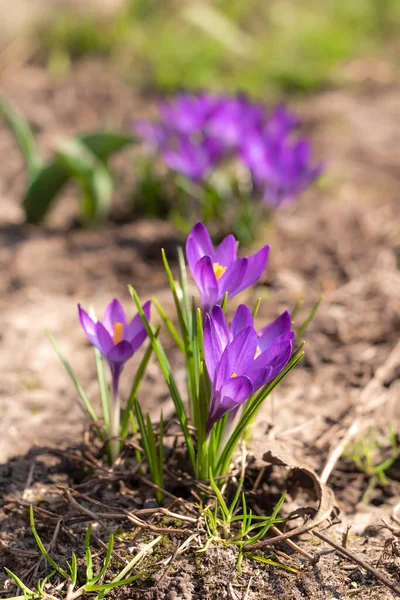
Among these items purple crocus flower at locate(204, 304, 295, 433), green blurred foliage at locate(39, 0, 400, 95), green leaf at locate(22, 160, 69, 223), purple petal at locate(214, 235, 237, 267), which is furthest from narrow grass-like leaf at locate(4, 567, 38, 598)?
green blurred foliage at locate(39, 0, 400, 95)

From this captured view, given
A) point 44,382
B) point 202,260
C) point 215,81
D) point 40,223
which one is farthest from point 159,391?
point 215,81

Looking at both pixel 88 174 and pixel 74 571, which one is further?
pixel 88 174

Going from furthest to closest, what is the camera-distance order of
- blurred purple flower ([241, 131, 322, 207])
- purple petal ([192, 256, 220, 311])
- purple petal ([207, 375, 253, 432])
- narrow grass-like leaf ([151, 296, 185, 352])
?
blurred purple flower ([241, 131, 322, 207]) < narrow grass-like leaf ([151, 296, 185, 352]) < purple petal ([192, 256, 220, 311]) < purple petal ([207, 375, 253, 432])

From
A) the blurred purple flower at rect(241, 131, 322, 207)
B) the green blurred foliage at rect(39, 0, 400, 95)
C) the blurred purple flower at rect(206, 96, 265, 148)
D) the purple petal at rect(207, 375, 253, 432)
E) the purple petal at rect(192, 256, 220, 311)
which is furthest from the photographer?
the green blurred foliage at rect(39, 0, 400, 95)

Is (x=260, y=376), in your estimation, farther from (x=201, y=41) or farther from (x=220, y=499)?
(x=201, y=41)

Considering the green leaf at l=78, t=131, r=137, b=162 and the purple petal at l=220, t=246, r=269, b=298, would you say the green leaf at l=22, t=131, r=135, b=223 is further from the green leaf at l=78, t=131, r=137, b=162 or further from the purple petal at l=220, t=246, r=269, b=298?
the purple petal at l=220, t=246, r=269, b=298

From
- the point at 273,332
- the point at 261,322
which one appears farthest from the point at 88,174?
the point at 273,332
